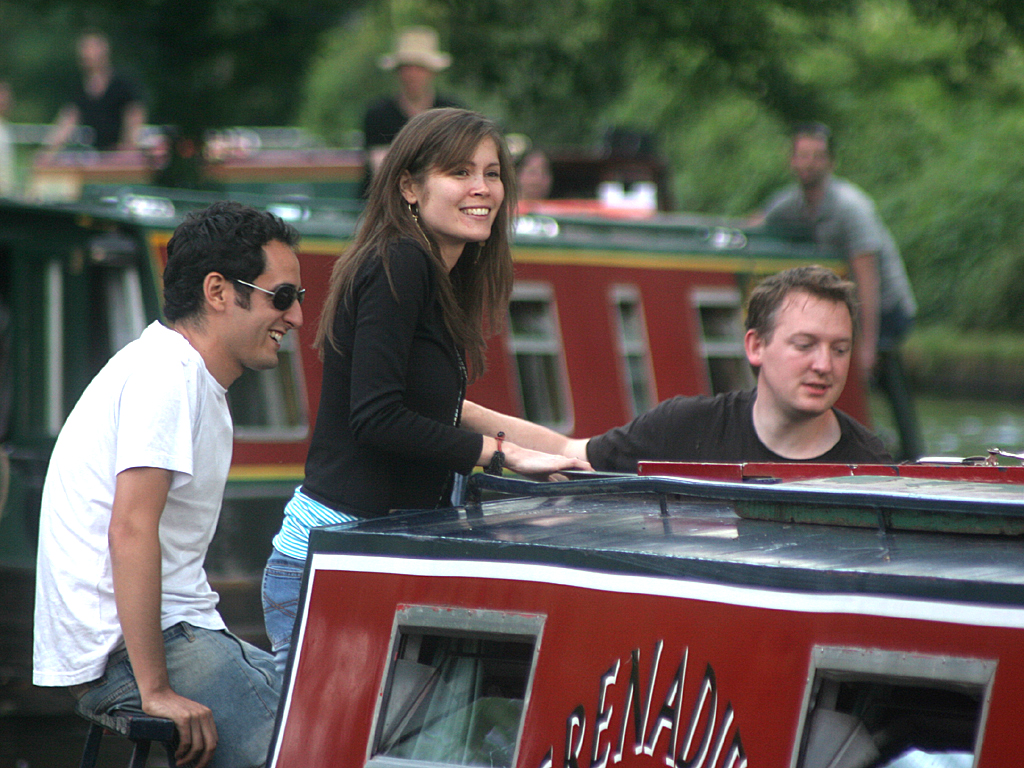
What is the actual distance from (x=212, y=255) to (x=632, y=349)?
530 centimetres

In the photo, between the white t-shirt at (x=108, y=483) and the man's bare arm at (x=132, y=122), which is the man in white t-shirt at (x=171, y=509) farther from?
the man's bare arm at (x=132, y=122)

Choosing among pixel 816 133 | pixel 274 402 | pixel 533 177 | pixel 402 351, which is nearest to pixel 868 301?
pixel 816 133

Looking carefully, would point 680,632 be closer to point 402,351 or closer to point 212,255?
point 402,351

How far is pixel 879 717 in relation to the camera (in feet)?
7.50

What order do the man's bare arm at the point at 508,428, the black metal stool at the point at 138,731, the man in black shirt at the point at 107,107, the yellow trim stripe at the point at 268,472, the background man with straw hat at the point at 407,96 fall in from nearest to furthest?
the black metal stool at the point at 138,731 < the man's bare arm at the point at 508,428 < the yellow trim stripe at the point at 268,472 < the background man with straw hat at the point at 407,96 < the man in black shirt at the point at 107,107

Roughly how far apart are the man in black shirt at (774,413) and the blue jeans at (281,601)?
0.64 metres

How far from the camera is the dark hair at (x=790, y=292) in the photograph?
3.60 m

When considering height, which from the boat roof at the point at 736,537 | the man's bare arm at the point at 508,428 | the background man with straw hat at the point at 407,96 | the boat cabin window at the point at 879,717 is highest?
the background man with straw hat at the point at 407,96

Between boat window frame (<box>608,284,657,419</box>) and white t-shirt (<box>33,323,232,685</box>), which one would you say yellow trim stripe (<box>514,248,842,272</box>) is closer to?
boat window frame (<box>608,284,657,419</box>)

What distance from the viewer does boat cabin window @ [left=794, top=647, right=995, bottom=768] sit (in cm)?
220

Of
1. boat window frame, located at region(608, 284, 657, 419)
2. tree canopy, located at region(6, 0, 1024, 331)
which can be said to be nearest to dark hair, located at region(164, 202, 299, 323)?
boat window frame, located at region(608, 284, 657, 419)

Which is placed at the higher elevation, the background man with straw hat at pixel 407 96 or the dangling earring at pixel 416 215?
the background man with straw hat at pixel 407 96

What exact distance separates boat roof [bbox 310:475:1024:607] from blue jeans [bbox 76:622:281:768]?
1.12 ft

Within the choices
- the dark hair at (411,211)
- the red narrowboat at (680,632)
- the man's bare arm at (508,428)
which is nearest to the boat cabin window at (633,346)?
the man's bare arm at (508,428)
